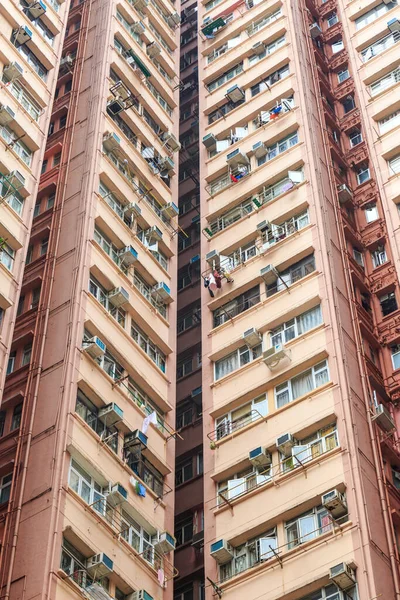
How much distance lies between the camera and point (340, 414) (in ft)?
110

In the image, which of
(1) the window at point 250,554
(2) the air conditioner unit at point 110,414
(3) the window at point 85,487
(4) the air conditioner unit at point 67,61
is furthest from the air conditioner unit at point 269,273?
(4) the air conditioner unit at point 67,61

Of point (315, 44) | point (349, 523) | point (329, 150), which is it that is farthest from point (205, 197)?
point (349, 523)

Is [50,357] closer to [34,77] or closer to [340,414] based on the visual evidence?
[340,414]

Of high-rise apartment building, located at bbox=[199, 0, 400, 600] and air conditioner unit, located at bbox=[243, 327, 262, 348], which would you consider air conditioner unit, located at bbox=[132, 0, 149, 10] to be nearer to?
high-rise apartment building, located at bbox=[199, 0, 400, 600]

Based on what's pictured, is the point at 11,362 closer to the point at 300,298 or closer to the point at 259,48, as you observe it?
the point at 300,298

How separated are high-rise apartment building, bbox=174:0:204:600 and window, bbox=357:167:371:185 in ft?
27.3

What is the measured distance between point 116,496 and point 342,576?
294 inches

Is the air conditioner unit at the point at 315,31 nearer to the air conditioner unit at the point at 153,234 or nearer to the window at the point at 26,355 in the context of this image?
the air conditioner unit at the point at 153,234

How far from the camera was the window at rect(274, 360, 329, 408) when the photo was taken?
1389 inches

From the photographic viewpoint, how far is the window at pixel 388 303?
134 ft

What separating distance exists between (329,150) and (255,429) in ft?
51.4

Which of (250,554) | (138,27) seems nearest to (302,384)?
(250,554)

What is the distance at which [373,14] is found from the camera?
51.3 meters

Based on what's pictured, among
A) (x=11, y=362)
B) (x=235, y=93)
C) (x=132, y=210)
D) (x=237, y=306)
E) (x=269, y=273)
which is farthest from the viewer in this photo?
(x=235, y=93)
